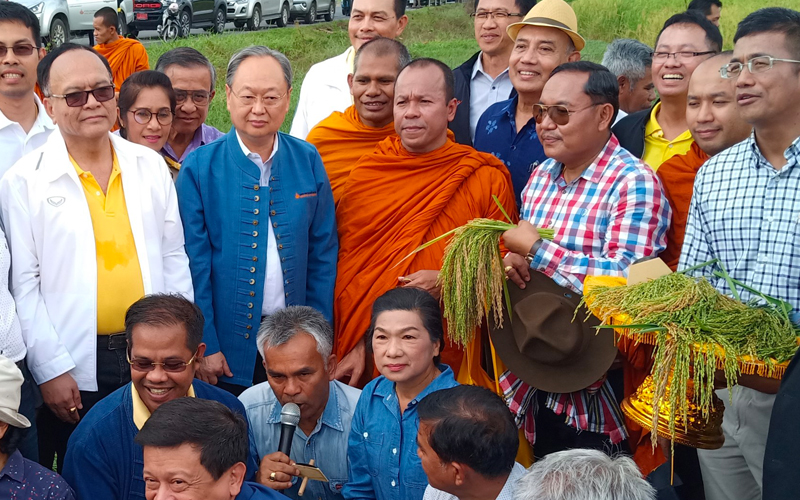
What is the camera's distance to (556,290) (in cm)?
381

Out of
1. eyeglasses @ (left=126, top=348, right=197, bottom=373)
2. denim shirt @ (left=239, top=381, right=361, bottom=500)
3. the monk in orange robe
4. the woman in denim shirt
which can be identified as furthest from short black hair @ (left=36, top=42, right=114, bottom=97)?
the monk in orange robe

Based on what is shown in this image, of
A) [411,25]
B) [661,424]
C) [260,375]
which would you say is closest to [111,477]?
[260,375]

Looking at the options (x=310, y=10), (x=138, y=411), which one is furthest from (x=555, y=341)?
(x=310, y=10)

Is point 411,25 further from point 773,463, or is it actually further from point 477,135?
point 773,463

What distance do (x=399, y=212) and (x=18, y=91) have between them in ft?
7.14

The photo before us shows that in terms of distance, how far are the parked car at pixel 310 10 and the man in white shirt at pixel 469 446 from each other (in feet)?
77.2

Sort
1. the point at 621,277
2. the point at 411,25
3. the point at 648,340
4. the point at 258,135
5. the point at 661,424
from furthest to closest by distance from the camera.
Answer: the point at 411,25
the point at 258,135
the point at 621,277
the point at 661,424
the point at 648,340

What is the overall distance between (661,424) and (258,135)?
2.44m

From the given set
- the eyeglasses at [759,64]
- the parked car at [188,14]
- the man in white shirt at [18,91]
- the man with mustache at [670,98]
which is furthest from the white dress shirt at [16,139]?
the parked car at [188,14]

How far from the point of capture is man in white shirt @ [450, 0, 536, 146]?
555 centimetres

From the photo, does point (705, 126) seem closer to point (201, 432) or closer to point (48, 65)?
point (201, 432)

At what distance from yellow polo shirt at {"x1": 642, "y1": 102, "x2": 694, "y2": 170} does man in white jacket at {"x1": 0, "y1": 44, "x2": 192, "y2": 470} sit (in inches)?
98.2

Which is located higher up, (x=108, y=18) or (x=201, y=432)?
(x=108, y=18)

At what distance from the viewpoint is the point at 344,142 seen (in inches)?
201
